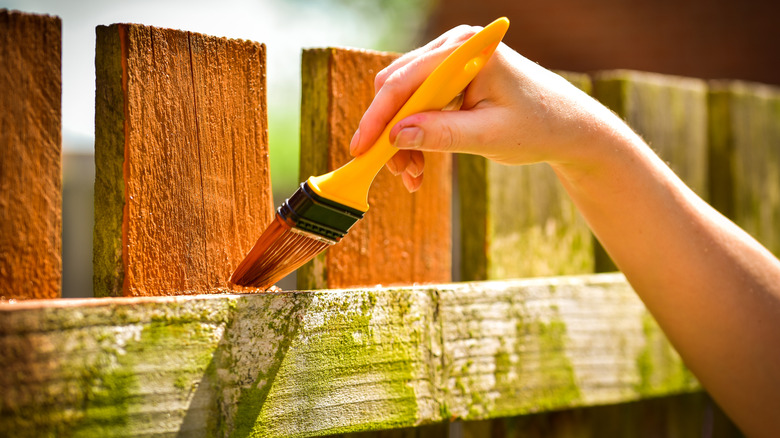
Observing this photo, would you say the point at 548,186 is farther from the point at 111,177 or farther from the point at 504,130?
the point at 111,177

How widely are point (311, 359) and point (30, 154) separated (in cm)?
57

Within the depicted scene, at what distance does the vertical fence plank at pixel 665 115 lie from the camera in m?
1.92

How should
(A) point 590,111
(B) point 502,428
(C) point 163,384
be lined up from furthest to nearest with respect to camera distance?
(B) point 502,428 < (A) point 590,111 < (C) point 163,384

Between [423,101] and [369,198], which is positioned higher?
[423,101]

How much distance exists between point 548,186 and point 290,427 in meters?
1.00

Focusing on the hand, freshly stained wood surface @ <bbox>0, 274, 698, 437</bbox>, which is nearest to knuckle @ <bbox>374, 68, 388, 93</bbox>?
the hand

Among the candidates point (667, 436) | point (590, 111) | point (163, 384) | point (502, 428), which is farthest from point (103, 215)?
point (667, 436)

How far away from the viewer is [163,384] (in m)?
1.00

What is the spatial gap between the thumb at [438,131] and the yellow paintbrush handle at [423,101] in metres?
0.03

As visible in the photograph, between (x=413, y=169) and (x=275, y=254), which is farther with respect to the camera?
(x=413, y=169)

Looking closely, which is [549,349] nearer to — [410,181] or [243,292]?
[410,181]

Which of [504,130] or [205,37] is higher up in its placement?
[205,37]

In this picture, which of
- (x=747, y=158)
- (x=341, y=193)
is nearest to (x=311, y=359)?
(x=341, y=193)

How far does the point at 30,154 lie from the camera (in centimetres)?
107
